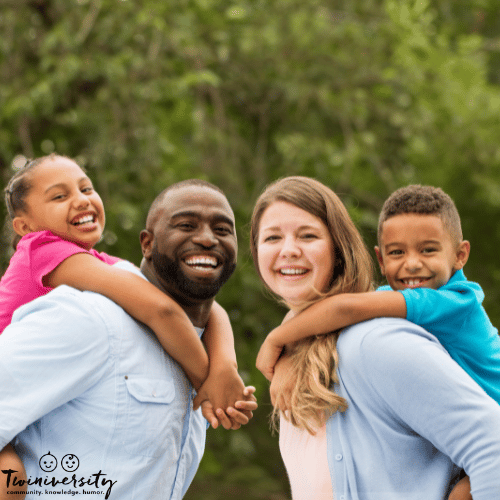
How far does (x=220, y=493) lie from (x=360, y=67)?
4331 mm

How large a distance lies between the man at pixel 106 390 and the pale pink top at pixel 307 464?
0.21 metres

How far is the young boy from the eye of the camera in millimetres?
1850

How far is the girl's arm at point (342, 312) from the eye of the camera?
183 centimetres

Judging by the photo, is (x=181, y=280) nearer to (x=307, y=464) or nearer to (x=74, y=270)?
(x=74, y=270)

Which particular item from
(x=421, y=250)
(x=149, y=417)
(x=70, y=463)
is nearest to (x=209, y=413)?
(x=149, y=417)

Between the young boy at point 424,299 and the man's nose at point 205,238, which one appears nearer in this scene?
the young boy at point 424,299

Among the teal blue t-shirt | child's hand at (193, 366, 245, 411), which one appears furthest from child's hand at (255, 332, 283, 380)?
the teal blue t-shirt

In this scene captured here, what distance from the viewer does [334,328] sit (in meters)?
1.87

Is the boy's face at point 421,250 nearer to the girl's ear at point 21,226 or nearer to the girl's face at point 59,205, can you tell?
the girl's face at point 59,205

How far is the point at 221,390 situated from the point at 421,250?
2.72 feet

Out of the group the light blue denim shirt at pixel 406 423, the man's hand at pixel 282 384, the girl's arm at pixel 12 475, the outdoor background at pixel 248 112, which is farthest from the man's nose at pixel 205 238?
the outdoor background at pixel 248 112

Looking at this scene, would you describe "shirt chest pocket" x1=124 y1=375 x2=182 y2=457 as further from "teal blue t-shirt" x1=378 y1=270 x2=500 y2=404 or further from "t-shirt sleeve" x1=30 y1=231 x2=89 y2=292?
"teal blue t-shirt" x1=378 y1=270 x2=500 y2=404

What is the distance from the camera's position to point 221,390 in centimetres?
200

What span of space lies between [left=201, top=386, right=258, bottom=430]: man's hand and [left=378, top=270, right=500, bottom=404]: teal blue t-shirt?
0.59 m
